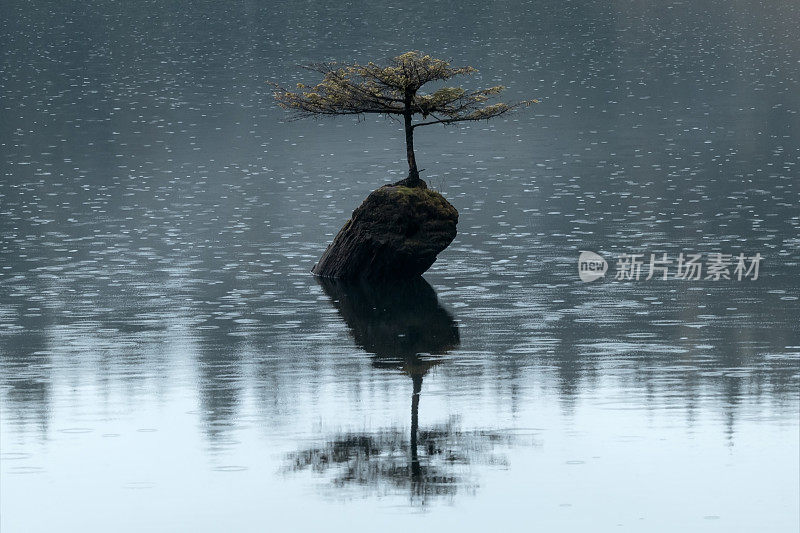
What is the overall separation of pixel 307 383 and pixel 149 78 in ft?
417

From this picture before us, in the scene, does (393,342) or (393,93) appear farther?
(393,93)

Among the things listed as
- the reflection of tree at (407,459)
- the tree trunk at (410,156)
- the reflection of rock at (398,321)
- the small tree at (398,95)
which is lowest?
the reflection of tree at (407,459)

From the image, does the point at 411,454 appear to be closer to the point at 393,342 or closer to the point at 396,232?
the point at 393,342

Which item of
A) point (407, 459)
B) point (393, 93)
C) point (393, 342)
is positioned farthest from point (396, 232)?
point (407, 459)

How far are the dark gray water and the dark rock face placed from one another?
121 centimetres

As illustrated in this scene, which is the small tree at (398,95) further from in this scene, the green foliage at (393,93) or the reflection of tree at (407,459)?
the reflection of tree at (407,459)

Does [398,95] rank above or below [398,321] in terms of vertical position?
above

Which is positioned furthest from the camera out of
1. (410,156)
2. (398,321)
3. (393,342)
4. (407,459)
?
(410,156)

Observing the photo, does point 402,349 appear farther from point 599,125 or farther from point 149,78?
point 149,78

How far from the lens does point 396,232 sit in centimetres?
4497

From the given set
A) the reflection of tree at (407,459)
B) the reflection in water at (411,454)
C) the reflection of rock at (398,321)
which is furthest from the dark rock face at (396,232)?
the reflection of tree at (407,459)

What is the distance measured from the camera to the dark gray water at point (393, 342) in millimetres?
21109

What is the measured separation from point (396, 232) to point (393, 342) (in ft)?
31.8

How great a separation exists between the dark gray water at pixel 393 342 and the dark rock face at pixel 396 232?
1.21m
